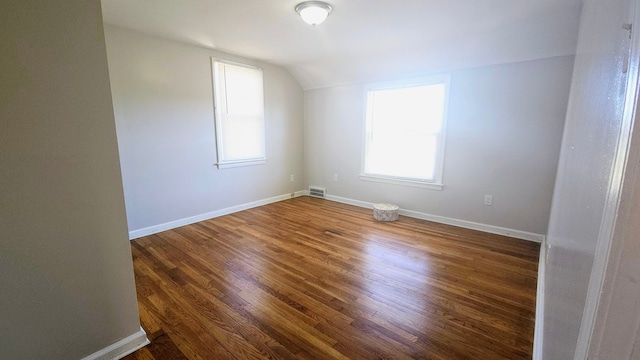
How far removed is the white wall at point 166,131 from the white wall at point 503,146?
2.66m

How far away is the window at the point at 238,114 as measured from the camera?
3.77 m

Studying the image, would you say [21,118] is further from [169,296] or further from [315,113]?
[315,113]

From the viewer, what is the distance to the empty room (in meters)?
1.11

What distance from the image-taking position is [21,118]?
1161 millimetres

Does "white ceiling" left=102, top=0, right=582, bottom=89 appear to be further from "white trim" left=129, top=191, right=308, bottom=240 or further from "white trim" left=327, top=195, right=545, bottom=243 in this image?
"white trim" left=129, top=191, right=308, bottom=240

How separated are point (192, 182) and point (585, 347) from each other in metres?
3.85

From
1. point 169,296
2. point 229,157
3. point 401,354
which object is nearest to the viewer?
point 401,354

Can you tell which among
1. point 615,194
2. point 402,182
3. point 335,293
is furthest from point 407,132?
point 615,194

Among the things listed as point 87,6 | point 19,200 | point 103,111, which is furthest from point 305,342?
point 87,6

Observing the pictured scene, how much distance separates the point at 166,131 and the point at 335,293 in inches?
110

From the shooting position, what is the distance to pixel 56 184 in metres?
1.26

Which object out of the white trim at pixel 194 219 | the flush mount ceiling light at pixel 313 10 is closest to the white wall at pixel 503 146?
the flush mount ceiling light at pixel 313 10

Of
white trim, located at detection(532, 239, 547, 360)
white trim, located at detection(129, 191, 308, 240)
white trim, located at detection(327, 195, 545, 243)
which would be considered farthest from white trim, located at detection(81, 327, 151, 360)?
white trim, located at detection(327, 195, 545, 243)

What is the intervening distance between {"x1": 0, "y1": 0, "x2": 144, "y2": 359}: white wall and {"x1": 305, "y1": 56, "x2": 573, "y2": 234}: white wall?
3529mm
